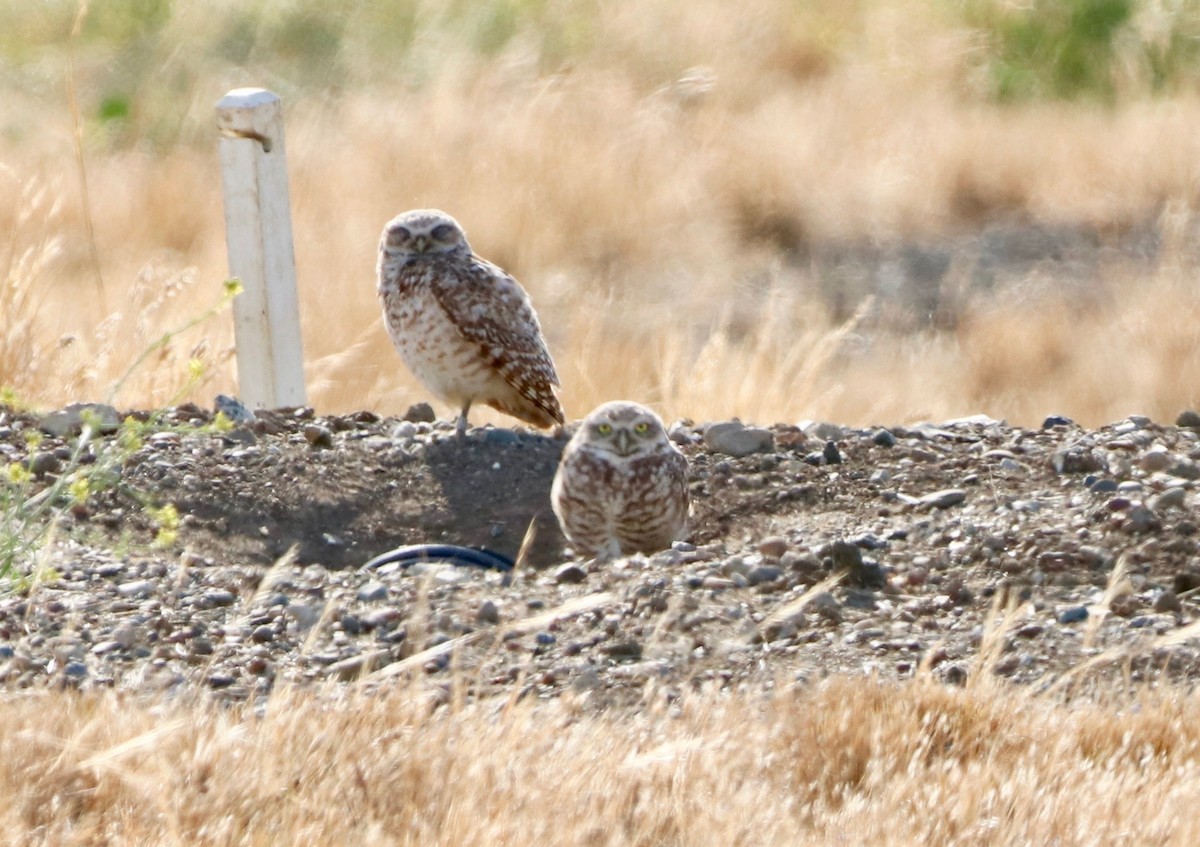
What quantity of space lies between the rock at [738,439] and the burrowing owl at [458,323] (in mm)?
779

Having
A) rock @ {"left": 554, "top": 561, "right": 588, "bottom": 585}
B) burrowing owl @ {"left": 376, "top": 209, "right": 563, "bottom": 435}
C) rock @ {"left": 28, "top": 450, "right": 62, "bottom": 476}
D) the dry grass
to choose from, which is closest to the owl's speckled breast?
burrowing owl @ {"left": 376, "top": 209, "right": 563, "bottom": 435}

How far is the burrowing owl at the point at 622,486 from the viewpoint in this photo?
557 cm

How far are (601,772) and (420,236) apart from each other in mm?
4083

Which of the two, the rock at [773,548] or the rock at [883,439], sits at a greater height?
the rock at [883,439]

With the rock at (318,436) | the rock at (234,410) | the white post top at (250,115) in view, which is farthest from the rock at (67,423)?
the white post top at (250,115)

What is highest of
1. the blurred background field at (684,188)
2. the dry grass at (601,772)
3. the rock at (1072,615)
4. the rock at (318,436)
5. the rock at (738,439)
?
the blurred background field at (684,188)

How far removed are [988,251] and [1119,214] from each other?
1108 millimetres

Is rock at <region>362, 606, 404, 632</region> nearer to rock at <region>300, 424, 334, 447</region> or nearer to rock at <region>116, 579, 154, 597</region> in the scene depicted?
rock at <region>116, 579, 154, 597</region>

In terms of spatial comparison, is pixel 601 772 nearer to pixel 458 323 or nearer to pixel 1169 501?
pixel 1169 501

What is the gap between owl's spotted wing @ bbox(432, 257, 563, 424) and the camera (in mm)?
6727

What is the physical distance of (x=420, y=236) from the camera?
6.90 metres

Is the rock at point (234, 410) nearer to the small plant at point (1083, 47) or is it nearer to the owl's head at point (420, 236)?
the owl's head at point (420, 236)

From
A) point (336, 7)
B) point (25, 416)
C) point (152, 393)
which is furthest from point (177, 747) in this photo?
point (336, 7)

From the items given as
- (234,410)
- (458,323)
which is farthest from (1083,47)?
(234,410)
